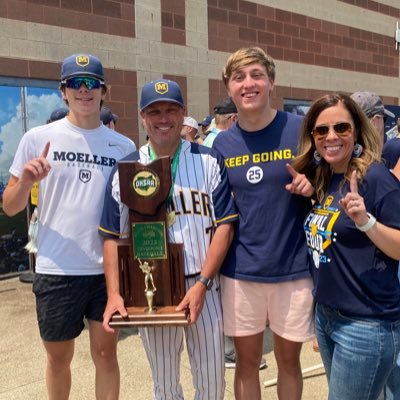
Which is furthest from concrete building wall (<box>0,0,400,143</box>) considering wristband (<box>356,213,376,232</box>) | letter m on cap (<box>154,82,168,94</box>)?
wristband (<box>356,213,376,232</box>)

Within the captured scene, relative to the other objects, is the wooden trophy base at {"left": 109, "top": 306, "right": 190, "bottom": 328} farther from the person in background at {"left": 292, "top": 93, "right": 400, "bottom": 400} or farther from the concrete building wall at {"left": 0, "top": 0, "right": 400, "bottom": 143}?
the concrete building wall at {"left": 0, "top": 0, "right": 400, "bottom": 143}

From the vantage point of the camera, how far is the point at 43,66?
21.3ft

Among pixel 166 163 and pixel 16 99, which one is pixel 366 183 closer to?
pixel 166 163

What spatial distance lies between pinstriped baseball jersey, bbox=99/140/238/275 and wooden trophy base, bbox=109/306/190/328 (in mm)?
220

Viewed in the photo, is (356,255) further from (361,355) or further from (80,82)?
(80,82)

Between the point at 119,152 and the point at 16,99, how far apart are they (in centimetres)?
422

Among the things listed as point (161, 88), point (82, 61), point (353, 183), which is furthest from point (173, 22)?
point (353, 183)

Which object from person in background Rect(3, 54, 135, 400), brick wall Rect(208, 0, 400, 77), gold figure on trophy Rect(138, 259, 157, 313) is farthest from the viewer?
brick wall Rect(208, 0, 400, 77)

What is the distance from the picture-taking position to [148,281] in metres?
2.28

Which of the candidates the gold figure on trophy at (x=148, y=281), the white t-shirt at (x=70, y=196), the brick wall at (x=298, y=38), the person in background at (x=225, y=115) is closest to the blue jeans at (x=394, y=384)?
the gold figure on trophy at (x=148, y=281)

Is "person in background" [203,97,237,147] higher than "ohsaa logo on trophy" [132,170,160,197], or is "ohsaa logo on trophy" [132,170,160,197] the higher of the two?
"person in background" [203,97,237,147]

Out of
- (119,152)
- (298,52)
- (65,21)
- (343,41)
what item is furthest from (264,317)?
(343,41)

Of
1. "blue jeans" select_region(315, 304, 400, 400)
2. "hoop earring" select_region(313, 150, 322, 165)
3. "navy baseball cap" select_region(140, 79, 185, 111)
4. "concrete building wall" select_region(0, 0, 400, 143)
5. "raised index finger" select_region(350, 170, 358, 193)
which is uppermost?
"concrete building wall" select_region(0, 0, 400, 143)

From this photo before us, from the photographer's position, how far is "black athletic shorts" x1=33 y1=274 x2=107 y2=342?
2525mm
